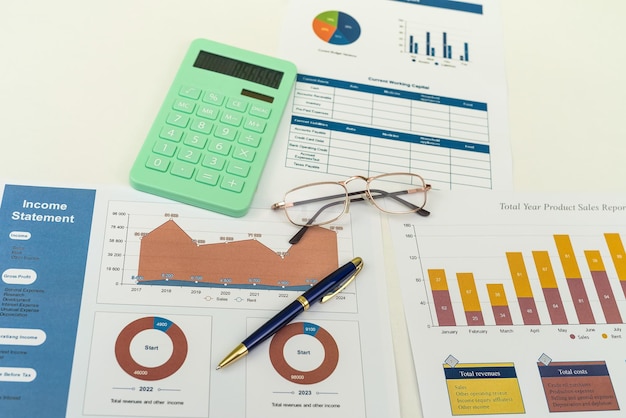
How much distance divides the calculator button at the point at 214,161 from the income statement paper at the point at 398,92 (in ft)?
0.29

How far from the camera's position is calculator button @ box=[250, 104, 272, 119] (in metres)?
0.90

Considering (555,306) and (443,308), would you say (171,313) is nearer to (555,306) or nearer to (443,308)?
(443,308)

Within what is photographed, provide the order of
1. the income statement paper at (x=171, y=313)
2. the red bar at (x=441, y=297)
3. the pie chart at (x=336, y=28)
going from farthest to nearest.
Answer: the pie chart at (x=336, y=28), the red bar at (x=441, y=297), the income statement paper at (x=171, y=313)

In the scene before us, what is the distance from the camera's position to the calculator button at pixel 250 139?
2.85ft

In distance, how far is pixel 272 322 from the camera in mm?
730

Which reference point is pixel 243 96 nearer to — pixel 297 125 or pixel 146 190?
pixel 297 125

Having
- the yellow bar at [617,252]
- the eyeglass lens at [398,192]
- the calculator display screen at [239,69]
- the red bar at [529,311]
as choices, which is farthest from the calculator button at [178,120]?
the yellow bar at [617,252]

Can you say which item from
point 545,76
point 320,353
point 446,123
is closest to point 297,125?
point 446,123

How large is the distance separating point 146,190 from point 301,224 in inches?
8.6

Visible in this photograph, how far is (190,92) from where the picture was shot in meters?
0.89

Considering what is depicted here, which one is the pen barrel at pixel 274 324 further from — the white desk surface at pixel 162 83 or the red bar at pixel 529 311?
the red bar at pixel 529 311

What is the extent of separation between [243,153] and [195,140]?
7 cm

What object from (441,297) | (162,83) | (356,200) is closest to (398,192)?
(356,200)

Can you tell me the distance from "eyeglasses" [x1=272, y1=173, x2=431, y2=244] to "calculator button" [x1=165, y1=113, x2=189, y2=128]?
180mm
